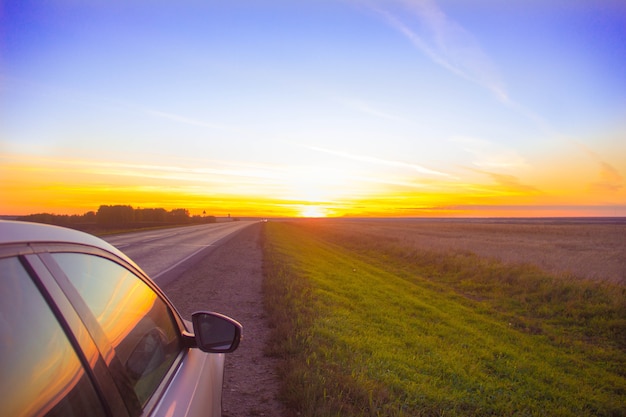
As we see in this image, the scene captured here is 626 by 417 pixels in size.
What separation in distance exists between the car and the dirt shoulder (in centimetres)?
275

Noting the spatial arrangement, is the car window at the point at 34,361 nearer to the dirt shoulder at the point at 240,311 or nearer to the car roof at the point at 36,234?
the car roof at the point at 36,234

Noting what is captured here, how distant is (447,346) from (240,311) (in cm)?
394

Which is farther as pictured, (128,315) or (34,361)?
(128,315)

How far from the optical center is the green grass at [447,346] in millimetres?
5203

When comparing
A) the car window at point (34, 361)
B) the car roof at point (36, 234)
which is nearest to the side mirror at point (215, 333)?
the car roof at point (36, 234)

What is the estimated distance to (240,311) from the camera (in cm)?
903

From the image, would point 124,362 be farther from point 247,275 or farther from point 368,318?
point 247,275

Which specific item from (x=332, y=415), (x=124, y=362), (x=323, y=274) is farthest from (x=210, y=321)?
(x=323, y=274)

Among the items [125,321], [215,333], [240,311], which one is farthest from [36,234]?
[240,311]

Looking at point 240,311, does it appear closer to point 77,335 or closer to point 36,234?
point 77,335

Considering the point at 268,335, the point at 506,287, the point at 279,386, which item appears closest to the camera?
the point at 279,386

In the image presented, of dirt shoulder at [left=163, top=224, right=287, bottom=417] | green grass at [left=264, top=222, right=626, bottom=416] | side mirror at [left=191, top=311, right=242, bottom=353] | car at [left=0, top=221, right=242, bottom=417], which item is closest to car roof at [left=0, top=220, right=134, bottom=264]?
car at [left=0, top=221, right=242, bottom=417]

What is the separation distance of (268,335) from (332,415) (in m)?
3.27

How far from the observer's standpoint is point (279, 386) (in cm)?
509
